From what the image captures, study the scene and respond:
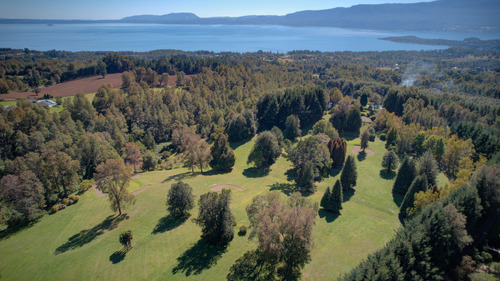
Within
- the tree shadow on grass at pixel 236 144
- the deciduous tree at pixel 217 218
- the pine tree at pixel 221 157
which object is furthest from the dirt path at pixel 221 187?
the tree shadow on grass at pixel 236 144

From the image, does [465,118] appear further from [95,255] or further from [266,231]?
[95,255]

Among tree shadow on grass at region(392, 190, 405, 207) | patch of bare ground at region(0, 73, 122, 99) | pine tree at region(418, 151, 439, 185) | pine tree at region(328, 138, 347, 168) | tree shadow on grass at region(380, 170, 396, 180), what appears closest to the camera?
tree shadow on grass at region(392, 190, 405, 207)

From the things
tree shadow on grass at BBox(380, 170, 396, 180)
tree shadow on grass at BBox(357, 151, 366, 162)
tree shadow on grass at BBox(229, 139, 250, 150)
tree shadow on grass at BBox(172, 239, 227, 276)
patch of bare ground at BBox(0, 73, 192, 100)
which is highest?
patch of bare ground at BBox(0, 73, 192, 100)

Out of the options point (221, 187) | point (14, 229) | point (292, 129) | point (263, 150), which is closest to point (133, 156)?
point (14, 229)

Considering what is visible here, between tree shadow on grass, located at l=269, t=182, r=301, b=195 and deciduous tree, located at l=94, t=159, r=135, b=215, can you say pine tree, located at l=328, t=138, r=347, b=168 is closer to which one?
tree shadow on grass, located at l=269, t=182, r=301, b=195

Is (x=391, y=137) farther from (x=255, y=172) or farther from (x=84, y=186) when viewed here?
(x=84, y=186)

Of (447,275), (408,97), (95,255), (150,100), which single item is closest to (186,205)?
(95,255)

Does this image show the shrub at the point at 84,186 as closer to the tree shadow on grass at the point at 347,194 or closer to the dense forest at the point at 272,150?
the dense forest at the point at 272,150

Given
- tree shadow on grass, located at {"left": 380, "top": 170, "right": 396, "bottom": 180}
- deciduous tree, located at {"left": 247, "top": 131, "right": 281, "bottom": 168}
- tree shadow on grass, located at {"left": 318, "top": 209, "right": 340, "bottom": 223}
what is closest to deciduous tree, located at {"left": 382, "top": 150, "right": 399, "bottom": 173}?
tree shadow on grass, located at {"left": 380, "top": 170, "right": 396, "bottom": 180}
